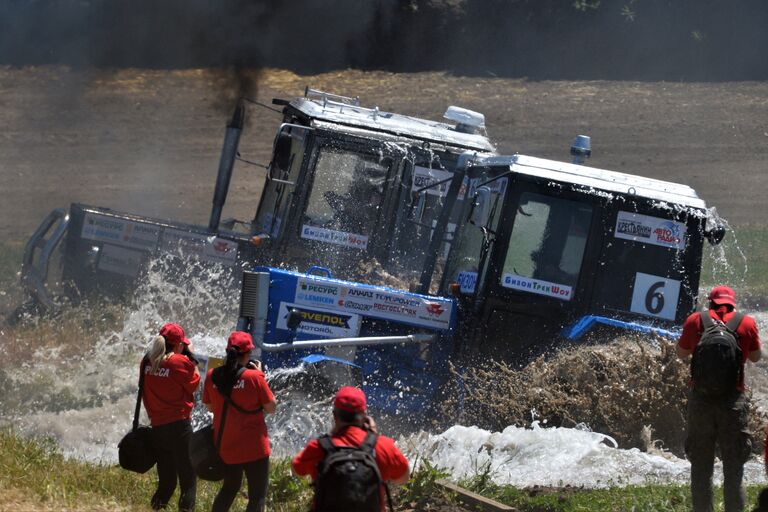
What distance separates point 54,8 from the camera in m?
26.2

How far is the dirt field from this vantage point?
2316cm

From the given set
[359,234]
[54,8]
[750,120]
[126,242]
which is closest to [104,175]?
[54,8]

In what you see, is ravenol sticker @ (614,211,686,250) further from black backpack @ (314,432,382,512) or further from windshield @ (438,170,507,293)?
black backpack @ (314,432,382,512)

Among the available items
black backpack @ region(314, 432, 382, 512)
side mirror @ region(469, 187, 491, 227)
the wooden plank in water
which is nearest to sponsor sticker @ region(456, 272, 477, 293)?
side mirror @ region(469, 187, 491, 227)

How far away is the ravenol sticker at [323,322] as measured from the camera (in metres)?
9.88

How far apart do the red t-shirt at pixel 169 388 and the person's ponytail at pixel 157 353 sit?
24 mm

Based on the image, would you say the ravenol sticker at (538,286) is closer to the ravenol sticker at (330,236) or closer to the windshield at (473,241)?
the windshield at (473,241)

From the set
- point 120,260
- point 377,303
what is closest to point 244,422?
point 377,303

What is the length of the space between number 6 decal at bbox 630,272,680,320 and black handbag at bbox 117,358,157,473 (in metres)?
4.33

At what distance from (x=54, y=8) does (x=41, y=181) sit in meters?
5.01

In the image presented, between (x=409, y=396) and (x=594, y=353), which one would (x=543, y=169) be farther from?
(x=409, y=396)

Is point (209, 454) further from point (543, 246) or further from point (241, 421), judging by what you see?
point (543, 246)

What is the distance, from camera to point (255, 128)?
86.6 feet

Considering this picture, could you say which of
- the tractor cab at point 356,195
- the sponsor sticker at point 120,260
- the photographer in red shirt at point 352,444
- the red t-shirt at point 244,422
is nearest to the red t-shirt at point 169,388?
the red t-shirt at point 244,422
